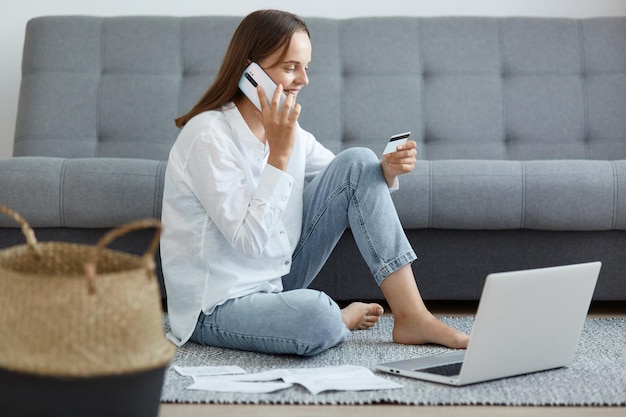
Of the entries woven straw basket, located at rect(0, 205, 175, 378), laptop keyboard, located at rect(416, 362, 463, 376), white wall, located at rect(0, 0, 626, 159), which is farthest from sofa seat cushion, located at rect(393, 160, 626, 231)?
woven straw basket, located at rect(0, 205, 175, 378)

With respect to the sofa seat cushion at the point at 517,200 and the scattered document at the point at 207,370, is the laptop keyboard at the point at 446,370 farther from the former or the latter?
the sofa seat cushion at the point at 517,200

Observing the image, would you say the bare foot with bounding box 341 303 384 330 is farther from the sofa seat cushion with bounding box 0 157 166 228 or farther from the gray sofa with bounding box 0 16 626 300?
the gray sofa with bounding box 0 16 626 300

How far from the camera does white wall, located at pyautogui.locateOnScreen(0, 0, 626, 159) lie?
3369mm

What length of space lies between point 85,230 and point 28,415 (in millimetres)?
1346

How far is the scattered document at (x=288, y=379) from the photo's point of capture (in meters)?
1.53

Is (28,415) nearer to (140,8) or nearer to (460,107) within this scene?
(460,107)

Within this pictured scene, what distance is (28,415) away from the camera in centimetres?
111

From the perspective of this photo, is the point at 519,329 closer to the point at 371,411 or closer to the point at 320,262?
the point at 371,411

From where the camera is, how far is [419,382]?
1.60 metres

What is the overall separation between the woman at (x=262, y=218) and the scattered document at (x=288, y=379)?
0.16 metres

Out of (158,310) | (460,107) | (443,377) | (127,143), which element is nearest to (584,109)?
(460,107)

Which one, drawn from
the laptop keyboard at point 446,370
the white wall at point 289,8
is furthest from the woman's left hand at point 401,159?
the white wall at point 289,8

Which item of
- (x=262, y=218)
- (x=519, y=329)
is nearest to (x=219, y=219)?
(x=262, y=218)

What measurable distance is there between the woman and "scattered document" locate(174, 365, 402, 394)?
158 mm
